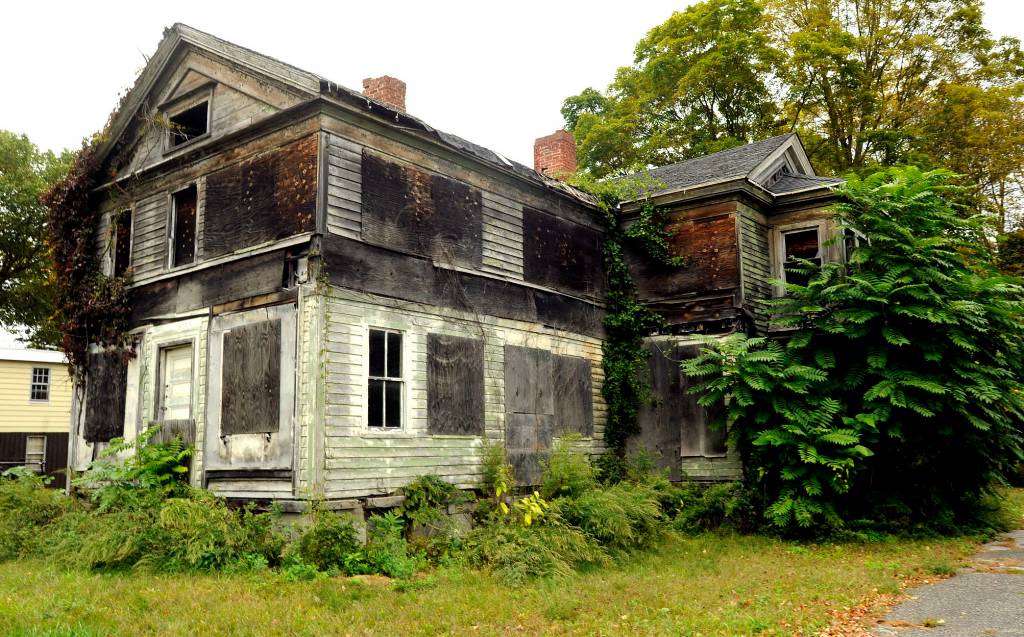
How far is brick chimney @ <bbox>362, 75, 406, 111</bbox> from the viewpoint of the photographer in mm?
17016

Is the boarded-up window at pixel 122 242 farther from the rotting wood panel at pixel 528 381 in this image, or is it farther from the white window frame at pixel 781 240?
the white window frame at pixel 781 240

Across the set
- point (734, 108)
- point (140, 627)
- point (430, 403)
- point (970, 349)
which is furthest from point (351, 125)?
point (734, 108)

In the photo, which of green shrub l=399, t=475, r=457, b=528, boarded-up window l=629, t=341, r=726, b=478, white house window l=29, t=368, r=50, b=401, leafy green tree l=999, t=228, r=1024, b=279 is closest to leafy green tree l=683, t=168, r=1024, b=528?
Answer: boarded-up window l=629, t=341, r=726, b=478

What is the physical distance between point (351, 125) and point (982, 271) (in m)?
11.4

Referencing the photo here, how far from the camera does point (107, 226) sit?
16.1 m

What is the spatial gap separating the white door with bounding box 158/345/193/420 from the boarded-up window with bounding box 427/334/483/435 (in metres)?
3.98

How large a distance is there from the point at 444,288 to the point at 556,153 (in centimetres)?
865

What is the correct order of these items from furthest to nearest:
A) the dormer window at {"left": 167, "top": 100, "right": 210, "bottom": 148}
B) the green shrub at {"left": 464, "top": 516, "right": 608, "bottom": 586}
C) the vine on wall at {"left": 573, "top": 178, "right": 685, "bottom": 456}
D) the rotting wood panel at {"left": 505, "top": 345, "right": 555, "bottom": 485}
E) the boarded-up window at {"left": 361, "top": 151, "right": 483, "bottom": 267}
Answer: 1. the vine on wall at {"left": 573, "top": 178, "right": 685, "bottom": 456}
2. the dormer window at {"left": 167, "top": 100, "right": 210, "bottom": 148}
3. the rotting wood panel at {"left": 505, "top": 345, "right": 555, "bottom": 485}
4. the boarded-up window at {"left": 361, "top": 151, "right": 483, "bottom": 267}
5. the green shrub at {"left": 464, "top": 516, "right": 608, "bottom": 586}

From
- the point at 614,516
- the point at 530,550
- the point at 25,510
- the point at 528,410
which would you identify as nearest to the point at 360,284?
the point at 528,410

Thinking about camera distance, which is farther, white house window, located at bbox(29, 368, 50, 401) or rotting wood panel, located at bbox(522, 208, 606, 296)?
white house window, located at bbox(29, 368, 50, 401)

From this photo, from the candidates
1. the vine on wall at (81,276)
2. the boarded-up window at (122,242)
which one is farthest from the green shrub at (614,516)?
the boarded-up window at (122,242)

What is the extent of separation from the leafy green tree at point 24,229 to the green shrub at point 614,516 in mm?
17976

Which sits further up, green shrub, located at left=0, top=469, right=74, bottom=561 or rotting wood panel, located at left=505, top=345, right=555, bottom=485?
rotting wood panel, located at left=505, top=345, right=555, bottom=485

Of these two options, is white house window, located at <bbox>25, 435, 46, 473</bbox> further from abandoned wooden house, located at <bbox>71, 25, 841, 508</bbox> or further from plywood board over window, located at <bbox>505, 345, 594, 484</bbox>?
plywood board over window, located at <bbox>505, 345, 594, 484</bbox>
